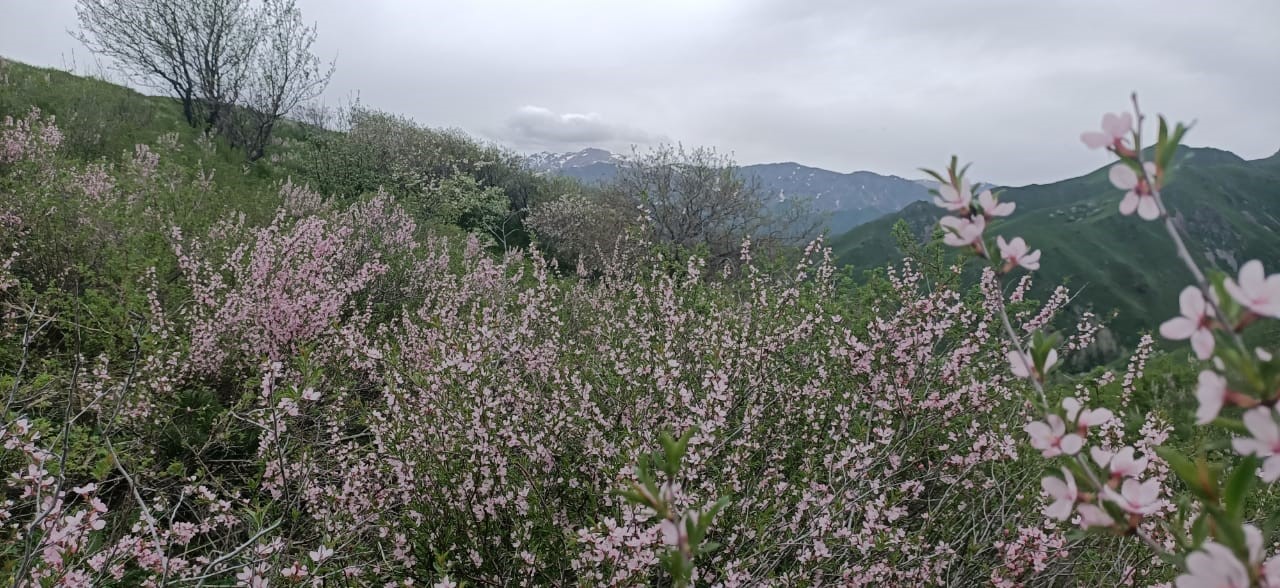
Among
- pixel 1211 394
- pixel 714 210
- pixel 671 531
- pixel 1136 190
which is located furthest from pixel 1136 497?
pixel 714 210

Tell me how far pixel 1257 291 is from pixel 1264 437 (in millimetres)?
175

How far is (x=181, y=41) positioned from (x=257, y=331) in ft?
50.8

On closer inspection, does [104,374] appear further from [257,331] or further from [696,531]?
[696,531]

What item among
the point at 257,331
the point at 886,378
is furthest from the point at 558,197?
the point at 886,378

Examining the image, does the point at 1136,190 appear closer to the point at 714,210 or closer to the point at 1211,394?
the point at 1211,394

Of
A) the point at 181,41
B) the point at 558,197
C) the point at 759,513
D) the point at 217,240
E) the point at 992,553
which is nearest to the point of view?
the point at 759,513

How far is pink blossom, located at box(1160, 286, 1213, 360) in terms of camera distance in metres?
0.79

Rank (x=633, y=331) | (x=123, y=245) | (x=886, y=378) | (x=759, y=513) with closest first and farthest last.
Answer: (x=759, y=513) → (x=886, y=378) → (x=633, y=331) → (x=123, y=245)

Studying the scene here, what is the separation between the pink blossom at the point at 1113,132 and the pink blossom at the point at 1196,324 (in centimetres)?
25

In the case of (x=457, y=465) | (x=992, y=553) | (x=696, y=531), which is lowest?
(x=992, y=553)

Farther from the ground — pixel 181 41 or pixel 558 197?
pixel 181 41

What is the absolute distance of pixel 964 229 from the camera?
1141 mm

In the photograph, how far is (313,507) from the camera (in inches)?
119

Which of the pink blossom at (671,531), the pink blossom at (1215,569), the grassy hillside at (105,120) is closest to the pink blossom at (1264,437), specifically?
the pink blossom at (1215,569)
